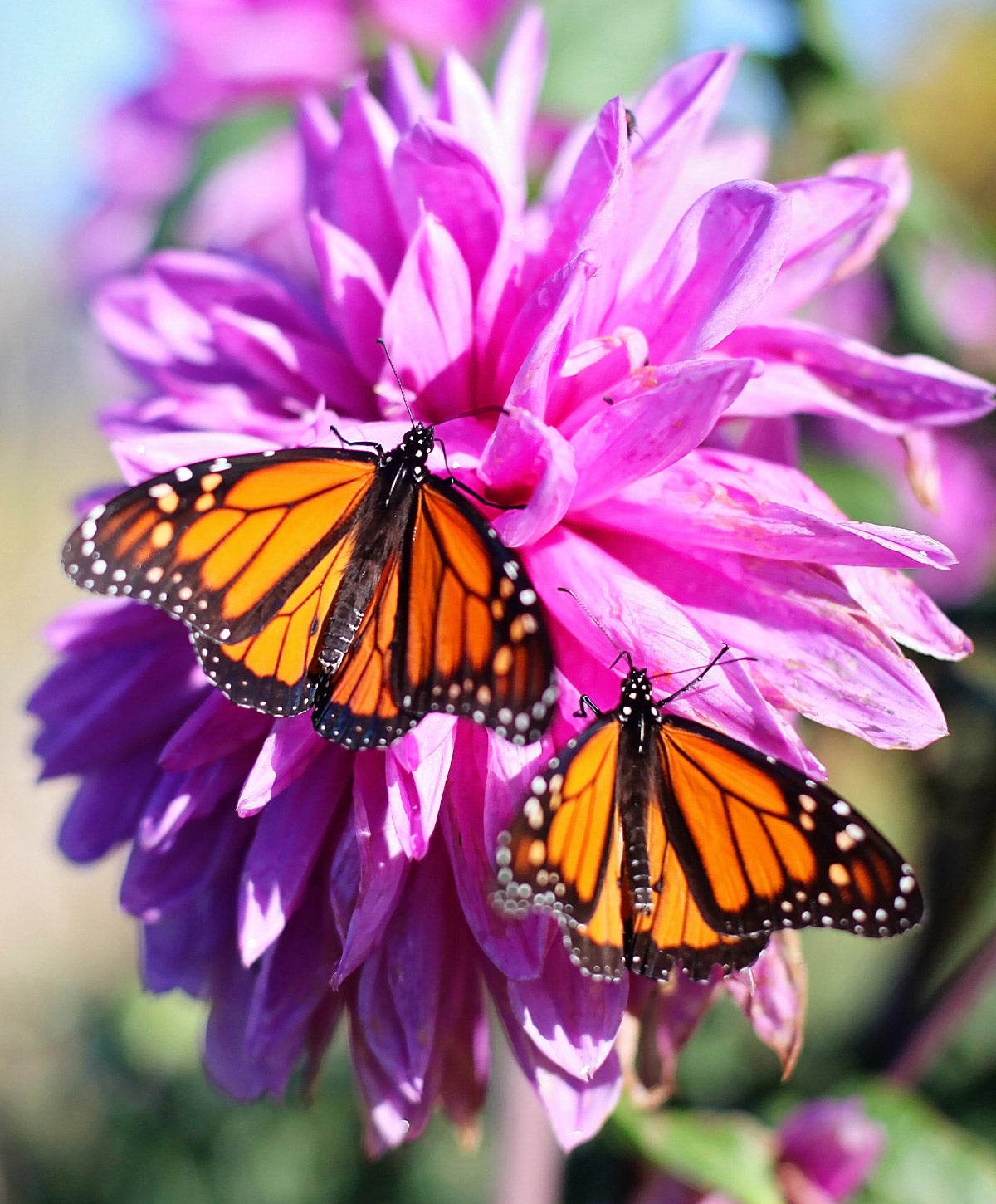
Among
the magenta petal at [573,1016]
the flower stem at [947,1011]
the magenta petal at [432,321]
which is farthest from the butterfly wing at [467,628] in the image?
the flower stem at [947,1011]

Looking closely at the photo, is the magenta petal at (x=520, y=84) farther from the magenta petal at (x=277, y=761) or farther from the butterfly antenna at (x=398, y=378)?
the magenta petal at (x=277, y=761)

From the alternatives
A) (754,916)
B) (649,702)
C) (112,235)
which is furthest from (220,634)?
(112,235)

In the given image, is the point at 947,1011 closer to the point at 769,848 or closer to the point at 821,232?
the point at 769,848

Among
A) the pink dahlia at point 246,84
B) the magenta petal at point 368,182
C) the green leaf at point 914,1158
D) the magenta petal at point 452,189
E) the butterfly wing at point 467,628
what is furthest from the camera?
the pink dahlia at point 246,84

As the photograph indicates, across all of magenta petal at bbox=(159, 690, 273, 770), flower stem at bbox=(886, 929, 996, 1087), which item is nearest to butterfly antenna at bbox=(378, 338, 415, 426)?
magenta petal at bbox=(159, 690, 273, 770)

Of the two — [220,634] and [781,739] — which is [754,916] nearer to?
[781,739]

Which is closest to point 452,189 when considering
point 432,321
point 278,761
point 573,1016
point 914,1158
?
point 432,321
